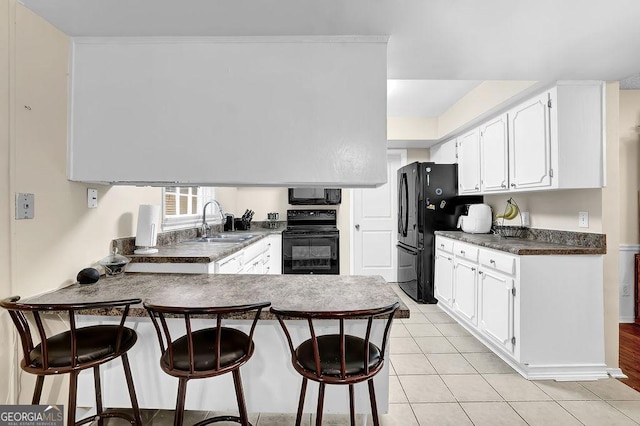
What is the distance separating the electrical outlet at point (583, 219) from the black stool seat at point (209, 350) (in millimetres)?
2600

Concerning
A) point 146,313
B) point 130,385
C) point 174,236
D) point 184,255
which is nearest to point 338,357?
point 146,313

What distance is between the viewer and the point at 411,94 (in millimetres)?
3797

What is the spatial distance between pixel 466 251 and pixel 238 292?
234cm

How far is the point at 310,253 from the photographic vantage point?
4180 millimetres

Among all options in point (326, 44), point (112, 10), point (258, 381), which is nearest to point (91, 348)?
point (258, 381)

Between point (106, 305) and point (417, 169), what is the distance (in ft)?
12.0

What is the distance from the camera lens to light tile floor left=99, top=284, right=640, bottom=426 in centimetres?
196

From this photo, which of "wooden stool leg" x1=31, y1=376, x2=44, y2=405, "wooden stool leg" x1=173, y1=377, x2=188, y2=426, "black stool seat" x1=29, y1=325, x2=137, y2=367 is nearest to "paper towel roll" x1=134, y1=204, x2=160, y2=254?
"black stool seat" x1=29, y1=325, x2=137, y2=367

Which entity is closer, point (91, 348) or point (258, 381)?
point (91, 348)

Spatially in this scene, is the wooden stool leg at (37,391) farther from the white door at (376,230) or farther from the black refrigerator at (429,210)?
the white door at (376,230)

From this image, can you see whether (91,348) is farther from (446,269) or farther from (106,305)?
(446,269)

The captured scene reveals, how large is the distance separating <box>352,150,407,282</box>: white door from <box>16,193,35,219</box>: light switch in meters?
4.23

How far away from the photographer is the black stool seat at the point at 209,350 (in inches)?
53.3

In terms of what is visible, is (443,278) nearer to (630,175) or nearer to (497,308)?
(497,308)
